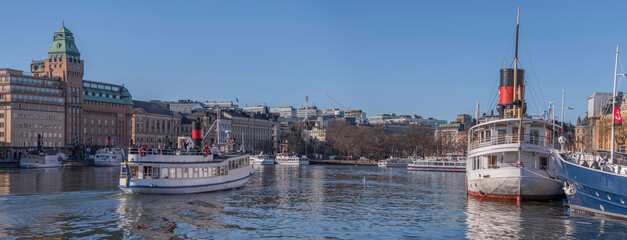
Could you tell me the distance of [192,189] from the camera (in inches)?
2372

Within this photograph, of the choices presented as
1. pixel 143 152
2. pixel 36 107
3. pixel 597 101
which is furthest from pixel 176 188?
pixel 36 107

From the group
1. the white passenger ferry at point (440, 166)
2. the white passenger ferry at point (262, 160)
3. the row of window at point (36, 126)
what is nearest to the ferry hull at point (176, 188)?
the white passenger ferry at point (440, 166)

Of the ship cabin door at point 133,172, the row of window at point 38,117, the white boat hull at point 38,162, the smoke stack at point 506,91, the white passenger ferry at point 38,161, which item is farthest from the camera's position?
the row of window at point 38,117

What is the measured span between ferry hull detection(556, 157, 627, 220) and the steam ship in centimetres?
472

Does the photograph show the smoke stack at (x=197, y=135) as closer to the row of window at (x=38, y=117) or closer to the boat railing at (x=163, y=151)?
the boat railing at (x=163, y=151)

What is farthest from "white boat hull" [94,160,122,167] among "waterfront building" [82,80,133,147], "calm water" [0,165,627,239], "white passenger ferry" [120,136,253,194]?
"calm water" [0,165,627,239]

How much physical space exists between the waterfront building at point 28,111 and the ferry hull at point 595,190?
147 metres

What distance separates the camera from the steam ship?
2072 inches

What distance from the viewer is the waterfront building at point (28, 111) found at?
15962 centimetres

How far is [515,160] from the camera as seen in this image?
179ft

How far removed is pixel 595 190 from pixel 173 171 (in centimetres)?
3597

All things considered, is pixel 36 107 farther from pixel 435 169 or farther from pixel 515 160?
pixel 515 160

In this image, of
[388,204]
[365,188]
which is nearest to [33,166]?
[365,188]

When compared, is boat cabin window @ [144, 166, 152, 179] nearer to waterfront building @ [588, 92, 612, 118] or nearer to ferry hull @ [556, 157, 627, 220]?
ferry hull @ [556, 157, 627, 220]
